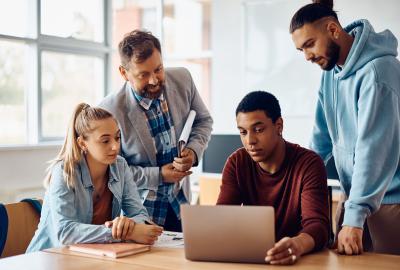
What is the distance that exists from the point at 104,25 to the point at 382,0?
2.61 metres

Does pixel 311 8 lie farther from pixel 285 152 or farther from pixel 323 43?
pixel 285 152

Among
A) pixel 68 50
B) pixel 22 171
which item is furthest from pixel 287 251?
pixel 68 50

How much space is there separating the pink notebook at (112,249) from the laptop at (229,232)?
0.23 meters

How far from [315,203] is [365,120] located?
31cm

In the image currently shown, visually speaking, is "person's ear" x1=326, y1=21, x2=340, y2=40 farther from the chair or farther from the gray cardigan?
the chair

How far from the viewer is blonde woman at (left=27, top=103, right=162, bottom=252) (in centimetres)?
198

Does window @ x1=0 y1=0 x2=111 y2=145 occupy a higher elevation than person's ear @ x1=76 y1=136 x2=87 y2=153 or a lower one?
higher

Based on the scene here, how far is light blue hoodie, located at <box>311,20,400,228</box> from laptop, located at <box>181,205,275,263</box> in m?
0.32

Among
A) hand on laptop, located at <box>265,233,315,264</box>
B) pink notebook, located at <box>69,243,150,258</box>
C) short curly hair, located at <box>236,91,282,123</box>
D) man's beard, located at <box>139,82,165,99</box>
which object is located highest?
man's beard, located at <box>139,82,165,99</box>

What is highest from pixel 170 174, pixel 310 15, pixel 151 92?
pixel 310 15

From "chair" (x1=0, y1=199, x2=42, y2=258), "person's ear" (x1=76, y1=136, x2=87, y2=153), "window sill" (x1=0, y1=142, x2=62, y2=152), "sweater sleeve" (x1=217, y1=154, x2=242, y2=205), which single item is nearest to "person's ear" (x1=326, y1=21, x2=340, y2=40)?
"sweater sleeve" (x1=217, y1=154, x2=242, y2=205)

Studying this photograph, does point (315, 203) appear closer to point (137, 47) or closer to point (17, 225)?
point (137, 47)

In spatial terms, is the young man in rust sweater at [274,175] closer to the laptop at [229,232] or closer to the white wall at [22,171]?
the laptop at [229,232]

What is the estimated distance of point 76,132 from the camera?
2.19m
